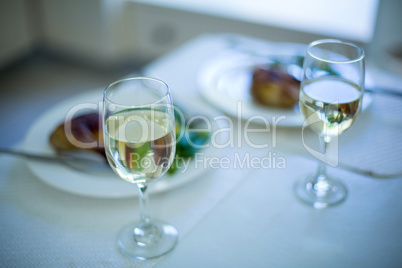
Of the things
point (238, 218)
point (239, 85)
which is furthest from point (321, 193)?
point (239, 85)

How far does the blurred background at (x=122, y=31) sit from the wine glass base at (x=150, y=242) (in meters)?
1.60

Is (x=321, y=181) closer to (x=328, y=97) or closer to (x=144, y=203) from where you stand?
(x=328, y=97)

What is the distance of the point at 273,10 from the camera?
8.25 ft

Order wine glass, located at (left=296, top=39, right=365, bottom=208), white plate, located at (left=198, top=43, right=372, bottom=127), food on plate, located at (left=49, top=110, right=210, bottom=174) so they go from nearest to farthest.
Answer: wine glass, located at (left=296, top=39, right=365, bottom=208) → food on plate, located at (left=49, top=110, right=210, bottom=174) → white plate, located at (left=198, top=43, right=372, bottom=127)

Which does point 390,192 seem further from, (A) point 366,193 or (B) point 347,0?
(B) point 347,0

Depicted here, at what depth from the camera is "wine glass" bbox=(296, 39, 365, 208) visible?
728 mm

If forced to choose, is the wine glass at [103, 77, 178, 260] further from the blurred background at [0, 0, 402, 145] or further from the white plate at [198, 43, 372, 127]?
the blurred background at [0, 0, 402, 145]

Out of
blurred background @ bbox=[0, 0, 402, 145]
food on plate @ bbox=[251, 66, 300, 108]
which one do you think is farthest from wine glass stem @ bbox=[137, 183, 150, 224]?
blurred background @ bbox=[0, 0, 402, 145]

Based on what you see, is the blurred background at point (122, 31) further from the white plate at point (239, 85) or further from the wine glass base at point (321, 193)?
the wine glass base at point (321, 193)

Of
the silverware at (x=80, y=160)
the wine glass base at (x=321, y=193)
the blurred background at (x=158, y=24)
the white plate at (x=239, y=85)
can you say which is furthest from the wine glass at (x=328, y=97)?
the blurred background at (x=158, y=24)

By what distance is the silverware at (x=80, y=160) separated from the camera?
0.82 m

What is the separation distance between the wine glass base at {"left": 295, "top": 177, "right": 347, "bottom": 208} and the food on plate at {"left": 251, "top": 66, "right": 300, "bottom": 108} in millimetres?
229

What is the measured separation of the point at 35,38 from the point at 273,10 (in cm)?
143

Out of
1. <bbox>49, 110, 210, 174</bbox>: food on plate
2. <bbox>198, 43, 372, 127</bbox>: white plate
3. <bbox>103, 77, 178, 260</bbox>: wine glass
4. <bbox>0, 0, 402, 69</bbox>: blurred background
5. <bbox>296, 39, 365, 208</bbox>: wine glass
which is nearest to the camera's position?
<bbox>103, 77, 178, 260</bbox>: wine glass
